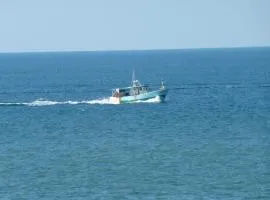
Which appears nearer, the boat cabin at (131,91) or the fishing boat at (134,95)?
the fishing boat at (134,95)

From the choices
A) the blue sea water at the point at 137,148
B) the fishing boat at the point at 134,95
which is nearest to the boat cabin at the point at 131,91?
the fishing boat at the point at 134,95

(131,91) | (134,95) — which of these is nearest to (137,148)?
(134,95)

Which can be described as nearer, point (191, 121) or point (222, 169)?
point (222, 169)

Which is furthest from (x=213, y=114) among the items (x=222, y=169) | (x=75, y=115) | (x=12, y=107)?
(x=222, y=169)

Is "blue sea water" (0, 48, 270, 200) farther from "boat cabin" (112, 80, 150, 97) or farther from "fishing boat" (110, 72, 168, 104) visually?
"boat cabin" (112, 80, 150, 97)

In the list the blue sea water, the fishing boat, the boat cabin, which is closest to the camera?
the blue sea water

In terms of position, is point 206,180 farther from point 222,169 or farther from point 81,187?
point 81,187

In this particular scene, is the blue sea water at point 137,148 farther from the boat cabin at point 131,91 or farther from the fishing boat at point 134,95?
the boat cabin at point 131,91

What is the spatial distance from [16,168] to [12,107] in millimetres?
55643

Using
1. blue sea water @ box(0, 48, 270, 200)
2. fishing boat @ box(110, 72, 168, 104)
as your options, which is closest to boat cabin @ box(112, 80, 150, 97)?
fishing boat @ box(110, 72, 168, 104)

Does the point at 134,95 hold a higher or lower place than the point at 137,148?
lower

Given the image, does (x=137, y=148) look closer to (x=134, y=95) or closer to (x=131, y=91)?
(x=134, y=95)

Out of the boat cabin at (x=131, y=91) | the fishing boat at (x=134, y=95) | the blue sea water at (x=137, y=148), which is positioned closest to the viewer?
the blue sea water at (x=137, y=148)

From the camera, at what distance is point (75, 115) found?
116812mm
